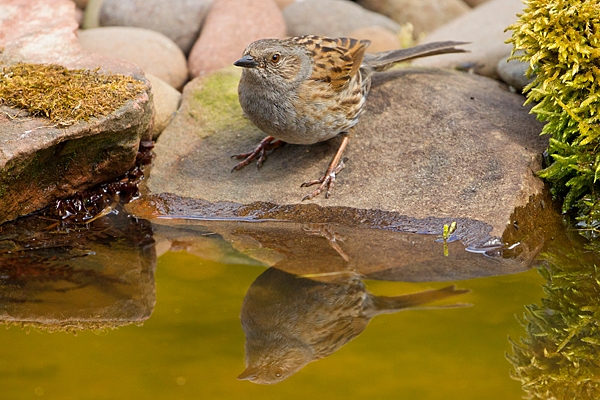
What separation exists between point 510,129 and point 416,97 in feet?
2.75

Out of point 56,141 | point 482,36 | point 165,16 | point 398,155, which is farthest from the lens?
point 165,16

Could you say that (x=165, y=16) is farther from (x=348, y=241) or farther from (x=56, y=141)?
(x=348, y=241)

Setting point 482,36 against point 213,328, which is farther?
point 482,36

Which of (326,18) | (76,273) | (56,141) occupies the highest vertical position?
(56,141)

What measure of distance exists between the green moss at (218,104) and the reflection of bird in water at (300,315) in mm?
2114

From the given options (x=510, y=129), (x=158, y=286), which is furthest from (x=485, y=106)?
(x=158, y=286)

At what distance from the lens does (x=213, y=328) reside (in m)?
3.39

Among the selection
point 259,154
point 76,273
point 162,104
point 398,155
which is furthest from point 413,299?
point 162,104

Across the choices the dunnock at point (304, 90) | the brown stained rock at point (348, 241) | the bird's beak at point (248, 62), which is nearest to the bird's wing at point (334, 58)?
the dunnock at point (304, 90)

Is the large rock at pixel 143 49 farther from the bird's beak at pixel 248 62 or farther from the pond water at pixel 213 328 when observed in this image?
the pond water at pixel 213 328

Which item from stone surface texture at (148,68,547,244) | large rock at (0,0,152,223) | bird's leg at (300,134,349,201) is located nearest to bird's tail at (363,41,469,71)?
stone surface texture at (148,68,547,244)

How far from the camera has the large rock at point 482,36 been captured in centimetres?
655

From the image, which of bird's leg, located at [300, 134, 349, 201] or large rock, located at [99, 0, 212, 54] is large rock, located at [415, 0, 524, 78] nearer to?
bird's leg, located at [300, 134, 349, 201]

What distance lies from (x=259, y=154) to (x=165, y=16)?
10.3 feet
